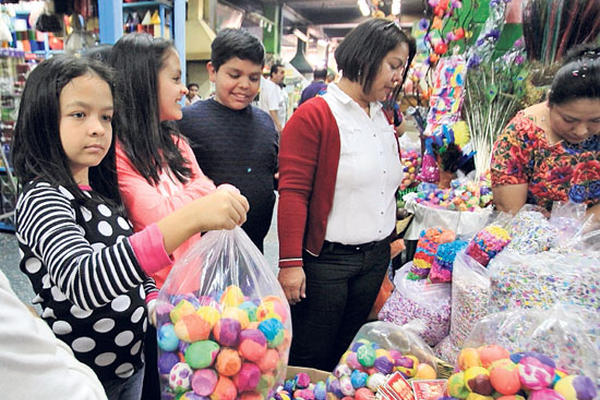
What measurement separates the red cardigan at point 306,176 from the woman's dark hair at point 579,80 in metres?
0.68

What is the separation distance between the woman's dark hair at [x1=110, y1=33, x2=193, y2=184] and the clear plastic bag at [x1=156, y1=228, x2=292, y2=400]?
0.32 metres

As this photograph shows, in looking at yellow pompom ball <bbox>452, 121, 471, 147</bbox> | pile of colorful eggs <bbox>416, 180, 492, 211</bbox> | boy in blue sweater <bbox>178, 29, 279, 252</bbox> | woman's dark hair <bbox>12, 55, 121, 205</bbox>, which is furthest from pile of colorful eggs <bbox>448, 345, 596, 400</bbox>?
yellow pompom ball <bbox>452, 121, 471, 147</bbox>

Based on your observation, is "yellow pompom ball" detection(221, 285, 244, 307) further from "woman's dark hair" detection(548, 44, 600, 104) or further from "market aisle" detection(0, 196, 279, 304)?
"market aisle" detection(0, 196, 279, 304)

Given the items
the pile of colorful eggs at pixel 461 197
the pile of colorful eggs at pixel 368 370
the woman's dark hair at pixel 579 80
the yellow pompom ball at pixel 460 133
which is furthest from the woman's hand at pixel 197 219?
the yellow pompom ball at pixel 460 133

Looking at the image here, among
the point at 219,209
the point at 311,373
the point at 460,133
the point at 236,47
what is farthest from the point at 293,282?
the point at 460,133

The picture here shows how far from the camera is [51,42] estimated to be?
462 cm

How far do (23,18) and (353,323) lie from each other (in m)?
5.33

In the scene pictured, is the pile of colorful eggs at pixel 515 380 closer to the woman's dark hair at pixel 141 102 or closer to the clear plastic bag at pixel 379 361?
the clear plastic bag at pixel 379 361

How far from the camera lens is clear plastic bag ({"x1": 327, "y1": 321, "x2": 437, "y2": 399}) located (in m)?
0.97

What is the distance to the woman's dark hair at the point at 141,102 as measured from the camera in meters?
1.13

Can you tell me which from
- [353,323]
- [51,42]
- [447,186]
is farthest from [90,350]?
[51,42]

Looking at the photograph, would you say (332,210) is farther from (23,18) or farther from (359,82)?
(23,18)

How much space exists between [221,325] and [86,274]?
0.85ft

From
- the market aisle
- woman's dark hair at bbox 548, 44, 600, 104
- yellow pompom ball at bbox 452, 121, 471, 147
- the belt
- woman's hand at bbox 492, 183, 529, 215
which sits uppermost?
woman's dark hair at bbox 548, 44, 600, 104
